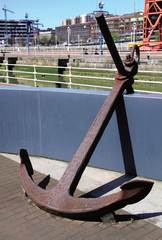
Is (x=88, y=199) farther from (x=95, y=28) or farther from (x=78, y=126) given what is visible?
(x=95, y=28)

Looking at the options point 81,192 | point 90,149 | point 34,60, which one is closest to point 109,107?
point 90,149

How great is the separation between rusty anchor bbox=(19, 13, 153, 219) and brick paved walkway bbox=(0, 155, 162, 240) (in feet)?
0.62

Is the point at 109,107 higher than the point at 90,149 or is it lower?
higher

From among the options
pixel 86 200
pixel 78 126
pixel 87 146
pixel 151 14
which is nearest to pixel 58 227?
pixel 86 200

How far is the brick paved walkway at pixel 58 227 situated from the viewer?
2.71 m

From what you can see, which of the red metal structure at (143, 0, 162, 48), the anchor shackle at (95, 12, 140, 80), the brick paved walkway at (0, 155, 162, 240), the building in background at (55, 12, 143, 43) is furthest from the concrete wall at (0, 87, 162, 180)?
the building in background at (55, 12, 143, 43)

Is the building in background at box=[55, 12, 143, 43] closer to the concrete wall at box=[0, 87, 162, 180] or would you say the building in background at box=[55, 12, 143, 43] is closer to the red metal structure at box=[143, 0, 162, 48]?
the red metal structure at box=[143, 0, 162, 48]

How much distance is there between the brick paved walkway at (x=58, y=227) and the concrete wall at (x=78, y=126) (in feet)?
3.56

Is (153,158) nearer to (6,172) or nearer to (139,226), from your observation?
(139,226)

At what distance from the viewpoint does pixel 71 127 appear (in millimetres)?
4504

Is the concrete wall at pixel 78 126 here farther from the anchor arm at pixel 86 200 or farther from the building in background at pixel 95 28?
the building in background at pixel 95 28

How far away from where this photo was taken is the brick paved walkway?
2715mm

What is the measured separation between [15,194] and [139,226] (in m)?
1.56

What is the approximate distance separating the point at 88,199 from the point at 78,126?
1.90 m
